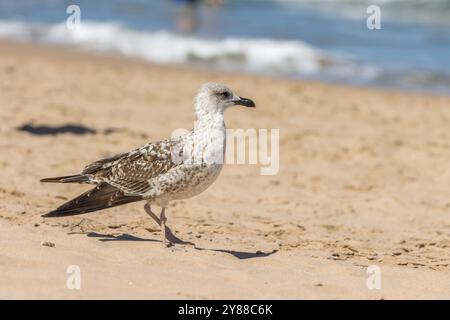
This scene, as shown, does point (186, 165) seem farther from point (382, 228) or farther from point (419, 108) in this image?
point (419, 108)

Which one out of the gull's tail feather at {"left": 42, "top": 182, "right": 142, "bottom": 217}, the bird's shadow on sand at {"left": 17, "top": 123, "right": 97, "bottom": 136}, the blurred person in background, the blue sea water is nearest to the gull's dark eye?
the gull's tail feather at {"left": 42, "top": 182, "right": 142, "bottom": 217}

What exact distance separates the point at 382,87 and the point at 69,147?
8.32 metres

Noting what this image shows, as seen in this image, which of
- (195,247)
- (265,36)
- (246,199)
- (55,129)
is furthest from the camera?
(265,36)

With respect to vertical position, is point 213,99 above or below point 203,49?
below

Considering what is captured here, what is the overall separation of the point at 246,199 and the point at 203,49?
39.3ft

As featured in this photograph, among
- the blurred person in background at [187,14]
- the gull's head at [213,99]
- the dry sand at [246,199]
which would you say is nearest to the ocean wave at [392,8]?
Answer: the blurred person in background at [187,14]

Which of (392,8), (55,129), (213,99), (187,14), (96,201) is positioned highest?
(392,8)

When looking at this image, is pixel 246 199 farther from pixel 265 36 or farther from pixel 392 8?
pixel 392 8

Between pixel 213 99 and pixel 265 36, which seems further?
pixel 265 36

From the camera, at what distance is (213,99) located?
6.42 metres

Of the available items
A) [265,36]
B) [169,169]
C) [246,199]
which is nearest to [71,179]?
[169,169]

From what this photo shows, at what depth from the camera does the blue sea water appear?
61.8 feet

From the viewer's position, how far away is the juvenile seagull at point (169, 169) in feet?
20.3

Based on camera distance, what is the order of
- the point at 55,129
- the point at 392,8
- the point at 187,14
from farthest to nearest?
the point at 392,8 < the point at 187,14 < the point at 55,129
